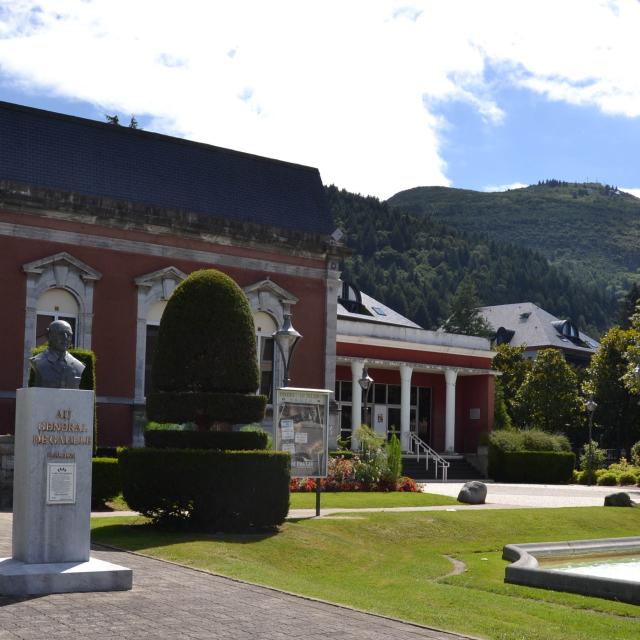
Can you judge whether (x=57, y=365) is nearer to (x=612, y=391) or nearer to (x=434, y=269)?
(x=612, y=391)

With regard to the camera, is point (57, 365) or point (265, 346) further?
point (265, 346)

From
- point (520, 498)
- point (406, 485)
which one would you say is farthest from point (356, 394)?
point (406, 485)

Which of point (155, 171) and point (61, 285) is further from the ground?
point (155, 171)

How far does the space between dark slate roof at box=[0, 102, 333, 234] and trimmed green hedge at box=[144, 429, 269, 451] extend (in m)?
14.1

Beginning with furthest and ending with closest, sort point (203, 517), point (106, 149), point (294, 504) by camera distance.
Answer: point (106, 149), point (294, 504), point (203, 517)

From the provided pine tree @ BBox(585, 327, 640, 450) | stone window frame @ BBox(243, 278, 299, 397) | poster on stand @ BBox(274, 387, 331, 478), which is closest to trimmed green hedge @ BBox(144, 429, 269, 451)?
poster on stand @ BBox(274, 387, 331, 478)

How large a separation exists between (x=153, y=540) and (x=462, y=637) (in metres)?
7.35

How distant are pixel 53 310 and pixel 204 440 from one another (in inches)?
519

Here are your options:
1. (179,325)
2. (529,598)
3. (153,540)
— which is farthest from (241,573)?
(179,325)

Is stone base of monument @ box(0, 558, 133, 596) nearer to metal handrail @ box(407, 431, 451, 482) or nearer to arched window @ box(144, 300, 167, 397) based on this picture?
arched window @ box(144, 300, 167, 397)

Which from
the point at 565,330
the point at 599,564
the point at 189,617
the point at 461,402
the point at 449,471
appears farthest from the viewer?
the point at 565,330

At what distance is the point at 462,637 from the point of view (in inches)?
361

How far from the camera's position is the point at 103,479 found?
21.2 metres

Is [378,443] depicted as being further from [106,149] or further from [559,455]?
[559,455]
